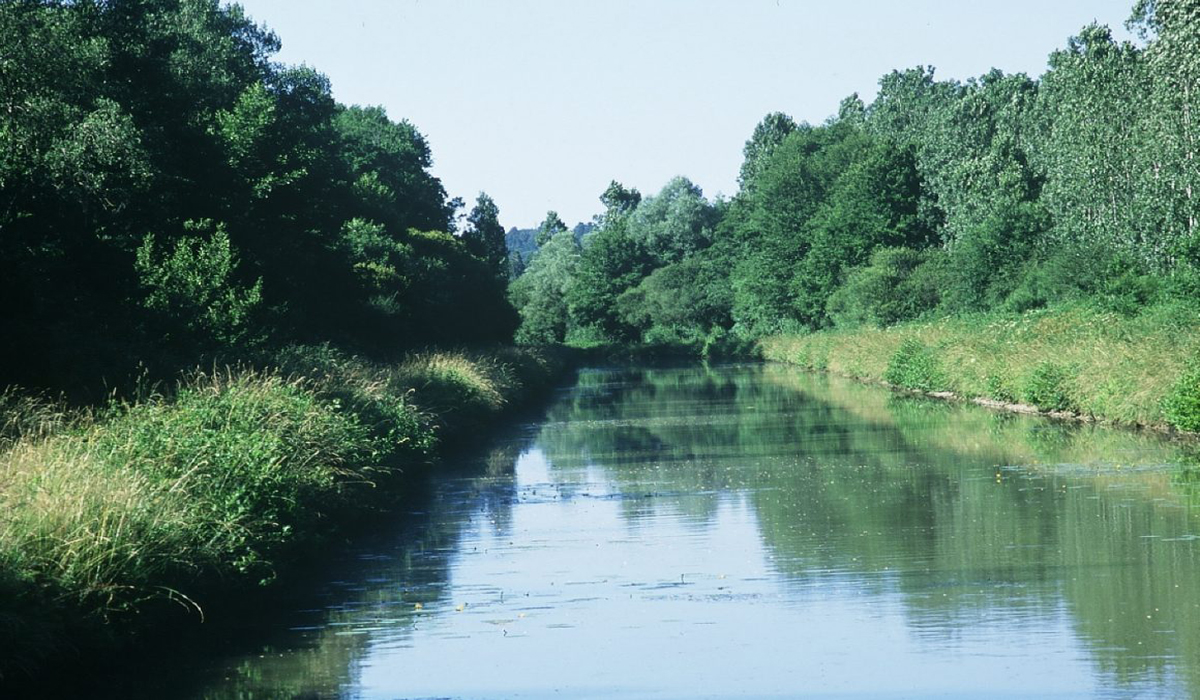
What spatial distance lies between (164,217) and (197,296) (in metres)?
4.56

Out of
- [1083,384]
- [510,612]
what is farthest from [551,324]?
[510,612]

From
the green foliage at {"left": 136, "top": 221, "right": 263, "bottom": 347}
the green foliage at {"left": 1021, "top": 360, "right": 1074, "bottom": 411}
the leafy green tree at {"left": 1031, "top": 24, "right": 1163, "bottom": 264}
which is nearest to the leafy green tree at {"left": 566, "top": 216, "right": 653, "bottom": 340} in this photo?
the leafy green tree at {"left": 1031, "top": 24, "right": 1163, "bottom": 264}

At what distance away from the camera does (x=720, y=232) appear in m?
124

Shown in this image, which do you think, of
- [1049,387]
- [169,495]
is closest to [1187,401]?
[1049,387]

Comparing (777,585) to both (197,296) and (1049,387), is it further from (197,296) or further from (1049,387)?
(1049,387)

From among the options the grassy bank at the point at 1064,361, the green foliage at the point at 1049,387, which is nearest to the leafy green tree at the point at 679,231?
the grassy bank at the point at 1064,361

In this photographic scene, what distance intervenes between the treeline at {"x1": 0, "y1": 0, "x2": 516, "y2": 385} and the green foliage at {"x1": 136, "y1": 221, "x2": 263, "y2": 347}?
0.14ft

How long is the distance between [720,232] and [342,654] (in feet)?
367

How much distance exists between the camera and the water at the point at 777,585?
11695 millimetres

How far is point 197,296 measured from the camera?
3306 centimetres

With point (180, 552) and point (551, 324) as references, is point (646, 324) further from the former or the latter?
point (180, 552)

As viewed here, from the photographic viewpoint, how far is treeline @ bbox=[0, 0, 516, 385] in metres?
24.5

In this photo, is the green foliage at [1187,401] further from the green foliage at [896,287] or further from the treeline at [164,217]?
the green foliage at [896,287]

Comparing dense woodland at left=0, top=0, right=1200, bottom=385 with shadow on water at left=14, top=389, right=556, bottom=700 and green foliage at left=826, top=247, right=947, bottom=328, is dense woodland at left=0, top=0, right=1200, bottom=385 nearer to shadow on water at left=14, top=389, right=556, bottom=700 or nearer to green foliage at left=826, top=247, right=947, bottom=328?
green foliage at left=826, top=247, right=947, bottom=328
